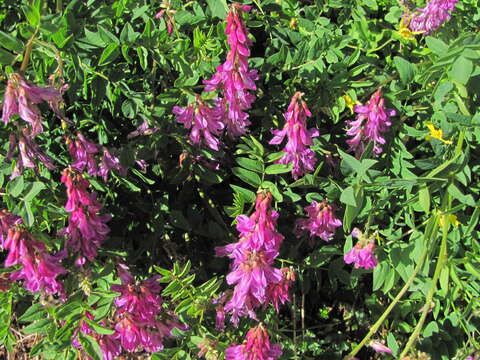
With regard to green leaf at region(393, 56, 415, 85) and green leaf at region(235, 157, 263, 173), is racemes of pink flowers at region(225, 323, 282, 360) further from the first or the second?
green leaf at region(393, 56, 415, 85)

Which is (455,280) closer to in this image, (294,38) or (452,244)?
(452,244)

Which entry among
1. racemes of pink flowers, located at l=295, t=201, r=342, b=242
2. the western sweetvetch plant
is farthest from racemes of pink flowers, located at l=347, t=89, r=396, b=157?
racemes of pink flowers, located at l=295, t=201, r=342, b=242

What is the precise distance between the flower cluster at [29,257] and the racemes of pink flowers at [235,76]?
0.70 meters

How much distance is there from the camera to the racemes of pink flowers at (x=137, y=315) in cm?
180

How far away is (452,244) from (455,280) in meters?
0.19

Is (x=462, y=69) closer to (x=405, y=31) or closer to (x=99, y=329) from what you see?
(x=405, y=31)

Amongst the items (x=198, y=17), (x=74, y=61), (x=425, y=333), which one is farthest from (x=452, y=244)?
(x=74, y=61)

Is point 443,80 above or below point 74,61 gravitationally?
below

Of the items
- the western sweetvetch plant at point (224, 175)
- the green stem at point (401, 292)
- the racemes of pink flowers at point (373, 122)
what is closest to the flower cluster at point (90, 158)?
the western sweetvetch plant at point (224, 175)

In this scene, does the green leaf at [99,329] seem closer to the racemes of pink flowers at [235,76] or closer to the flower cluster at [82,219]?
the flower cluster at [82,219]

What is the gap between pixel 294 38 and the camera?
2176 mm

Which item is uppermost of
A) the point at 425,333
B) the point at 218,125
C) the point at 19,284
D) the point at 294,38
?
the point at 294,38

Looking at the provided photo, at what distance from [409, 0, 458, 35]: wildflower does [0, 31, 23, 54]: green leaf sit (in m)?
1.49

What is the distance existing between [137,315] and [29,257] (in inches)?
15.0
